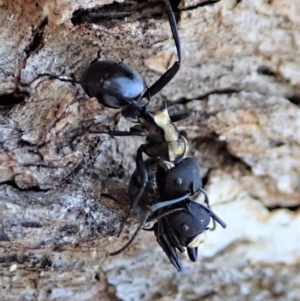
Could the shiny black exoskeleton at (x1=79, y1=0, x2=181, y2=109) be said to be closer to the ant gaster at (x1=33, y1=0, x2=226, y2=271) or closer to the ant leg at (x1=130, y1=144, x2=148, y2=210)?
the ant gaster at (x1=33, y1=0, x2=226, y2=271)

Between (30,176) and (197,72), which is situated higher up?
(197,72)

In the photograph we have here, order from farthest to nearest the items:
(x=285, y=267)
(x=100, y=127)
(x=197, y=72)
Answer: (x=285, y=267) → (x=197, y=72) → (x=100, y=127)

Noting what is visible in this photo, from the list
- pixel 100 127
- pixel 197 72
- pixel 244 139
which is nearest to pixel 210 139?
pixel 244 139

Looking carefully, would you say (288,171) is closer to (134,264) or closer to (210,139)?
(210,139)

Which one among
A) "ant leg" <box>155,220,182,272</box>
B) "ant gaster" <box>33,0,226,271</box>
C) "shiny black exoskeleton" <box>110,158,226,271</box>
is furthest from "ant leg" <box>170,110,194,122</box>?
"ant leg" <box>155,220,182,272</box>

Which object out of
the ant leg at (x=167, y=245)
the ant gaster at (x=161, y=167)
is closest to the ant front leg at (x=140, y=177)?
the ant gaster at (x=161, y=167)

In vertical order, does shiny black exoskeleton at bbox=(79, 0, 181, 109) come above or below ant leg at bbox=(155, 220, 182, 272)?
above

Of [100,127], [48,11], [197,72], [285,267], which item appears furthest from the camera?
[285,267]
